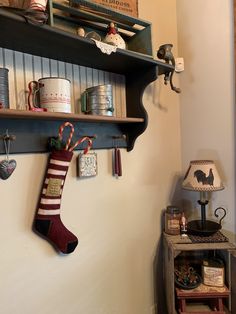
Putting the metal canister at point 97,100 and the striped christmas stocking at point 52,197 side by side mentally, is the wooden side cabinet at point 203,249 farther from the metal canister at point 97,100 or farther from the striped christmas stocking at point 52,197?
the metal canister at point 97,100

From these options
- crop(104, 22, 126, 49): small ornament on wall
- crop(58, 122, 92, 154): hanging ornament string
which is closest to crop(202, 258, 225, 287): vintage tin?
crop(58, 122, 92, 154): hanging ornament string

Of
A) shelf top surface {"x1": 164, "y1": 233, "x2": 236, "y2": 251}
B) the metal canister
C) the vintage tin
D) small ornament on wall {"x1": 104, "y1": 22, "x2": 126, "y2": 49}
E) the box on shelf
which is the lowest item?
the vintage tin

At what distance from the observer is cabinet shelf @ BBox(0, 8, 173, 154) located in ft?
2.52

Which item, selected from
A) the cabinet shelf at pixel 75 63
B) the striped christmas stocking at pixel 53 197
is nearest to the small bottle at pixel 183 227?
the cabinet shelf at pixel 75 63

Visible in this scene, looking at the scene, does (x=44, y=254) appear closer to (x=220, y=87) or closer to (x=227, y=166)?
(x=227, y=166)

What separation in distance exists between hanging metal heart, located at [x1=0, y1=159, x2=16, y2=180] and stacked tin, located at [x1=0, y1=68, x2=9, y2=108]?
0.62ft

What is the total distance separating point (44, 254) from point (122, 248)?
438 millimetres

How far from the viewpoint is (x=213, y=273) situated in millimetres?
1229

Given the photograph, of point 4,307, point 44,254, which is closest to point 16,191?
point 44,254

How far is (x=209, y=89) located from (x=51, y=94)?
93cm

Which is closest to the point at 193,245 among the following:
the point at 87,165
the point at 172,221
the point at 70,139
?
the point at 172,221

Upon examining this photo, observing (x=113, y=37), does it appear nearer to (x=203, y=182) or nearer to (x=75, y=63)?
(x=75, y=63)

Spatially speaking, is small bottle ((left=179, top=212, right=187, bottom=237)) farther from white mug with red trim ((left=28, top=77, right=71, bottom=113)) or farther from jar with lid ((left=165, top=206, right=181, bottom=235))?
white mug with red trim ((left=28, top=77, right=71, bottom=113))

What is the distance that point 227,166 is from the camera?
4.42ft
